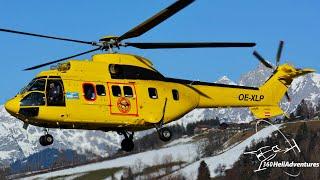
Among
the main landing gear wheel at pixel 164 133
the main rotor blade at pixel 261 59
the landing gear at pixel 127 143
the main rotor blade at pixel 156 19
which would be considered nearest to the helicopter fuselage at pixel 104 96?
the main landing gear wheel at pixel 164 133

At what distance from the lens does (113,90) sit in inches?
1438

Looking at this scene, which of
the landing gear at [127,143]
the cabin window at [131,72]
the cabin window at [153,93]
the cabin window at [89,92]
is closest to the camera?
the cabin window at [89,92]

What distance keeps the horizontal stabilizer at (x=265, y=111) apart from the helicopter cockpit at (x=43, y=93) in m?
15.8

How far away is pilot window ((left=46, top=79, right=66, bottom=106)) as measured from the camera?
3462cm

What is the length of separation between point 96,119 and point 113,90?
1.98m

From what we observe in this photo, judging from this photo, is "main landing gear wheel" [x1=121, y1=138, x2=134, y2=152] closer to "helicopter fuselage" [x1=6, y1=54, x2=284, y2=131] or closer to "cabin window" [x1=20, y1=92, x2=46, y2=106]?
"helicopter fuselage" [x1=6, y1=54, x2=284, y2=131]

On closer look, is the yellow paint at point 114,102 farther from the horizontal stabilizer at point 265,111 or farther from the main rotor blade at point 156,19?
the horizontal stabilizer at point 265,111

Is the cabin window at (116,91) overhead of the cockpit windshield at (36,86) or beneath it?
beneath

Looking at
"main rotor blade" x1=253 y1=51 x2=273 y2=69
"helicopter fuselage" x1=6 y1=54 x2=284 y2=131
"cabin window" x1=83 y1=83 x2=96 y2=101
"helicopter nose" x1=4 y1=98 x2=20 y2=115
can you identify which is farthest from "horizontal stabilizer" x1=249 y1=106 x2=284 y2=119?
"helicopter nose" x1=4 y1=98 x2=20 y2=115

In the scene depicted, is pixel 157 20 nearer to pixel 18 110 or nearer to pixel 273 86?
pixel 18 110

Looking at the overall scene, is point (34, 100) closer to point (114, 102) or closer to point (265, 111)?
point (114, 102)

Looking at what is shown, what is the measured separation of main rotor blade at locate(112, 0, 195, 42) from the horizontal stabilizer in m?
12.9

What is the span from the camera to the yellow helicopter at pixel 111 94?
34.4 metres

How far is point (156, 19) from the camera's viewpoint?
32.8 meters
